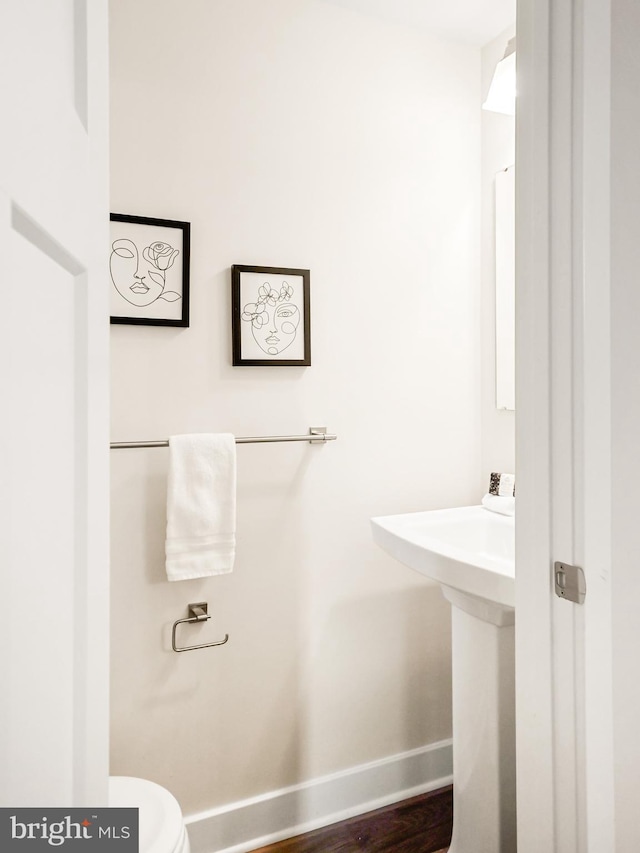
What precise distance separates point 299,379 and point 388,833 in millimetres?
1360

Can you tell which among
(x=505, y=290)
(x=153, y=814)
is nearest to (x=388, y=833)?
(x=153, y=814)

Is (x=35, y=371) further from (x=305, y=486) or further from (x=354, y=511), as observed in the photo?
(x=354, y=511)

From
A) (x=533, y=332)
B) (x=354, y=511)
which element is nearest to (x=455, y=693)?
(x=354, y=511)

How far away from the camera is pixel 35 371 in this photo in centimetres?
45

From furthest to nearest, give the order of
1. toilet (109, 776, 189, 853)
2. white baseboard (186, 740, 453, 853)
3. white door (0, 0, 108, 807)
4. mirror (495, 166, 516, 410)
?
mirror (495, 166, 516, 410) < white baseboard (186, 740, 453, 853) < toilet (109, 776, 189, 853) < white door (0, 0, 108, 807)

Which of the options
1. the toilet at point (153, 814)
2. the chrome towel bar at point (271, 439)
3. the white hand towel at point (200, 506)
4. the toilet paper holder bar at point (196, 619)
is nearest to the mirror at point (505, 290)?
the chrome towel bar at point (271, 439)

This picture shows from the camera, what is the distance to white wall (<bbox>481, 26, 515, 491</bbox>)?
1.88 meters

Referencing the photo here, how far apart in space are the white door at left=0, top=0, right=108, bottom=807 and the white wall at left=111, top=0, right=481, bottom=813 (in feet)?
3.04

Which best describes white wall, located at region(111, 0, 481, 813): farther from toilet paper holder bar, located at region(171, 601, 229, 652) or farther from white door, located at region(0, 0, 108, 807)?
white door, located at region(0, 0, 108, 807)

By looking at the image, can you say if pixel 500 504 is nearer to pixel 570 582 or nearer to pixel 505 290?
pixel 505 290

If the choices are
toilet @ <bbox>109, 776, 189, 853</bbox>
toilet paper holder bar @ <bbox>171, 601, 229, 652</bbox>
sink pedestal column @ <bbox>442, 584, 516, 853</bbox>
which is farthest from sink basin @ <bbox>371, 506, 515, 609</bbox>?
toilet @ <bbox>109, 776, 189, 853</bbox>

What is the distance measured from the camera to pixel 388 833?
169cm

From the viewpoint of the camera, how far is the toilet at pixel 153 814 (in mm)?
1105

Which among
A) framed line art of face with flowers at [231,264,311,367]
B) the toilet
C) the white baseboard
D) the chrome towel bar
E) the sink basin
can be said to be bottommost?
the white baseboard
